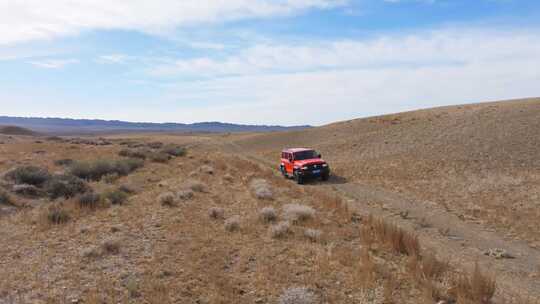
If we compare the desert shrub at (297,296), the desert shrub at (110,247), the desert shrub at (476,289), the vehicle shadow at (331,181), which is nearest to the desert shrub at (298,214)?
the desert shrub at (110,247)

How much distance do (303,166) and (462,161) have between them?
10.7m

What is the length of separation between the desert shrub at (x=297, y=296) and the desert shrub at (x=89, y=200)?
10.5 meters

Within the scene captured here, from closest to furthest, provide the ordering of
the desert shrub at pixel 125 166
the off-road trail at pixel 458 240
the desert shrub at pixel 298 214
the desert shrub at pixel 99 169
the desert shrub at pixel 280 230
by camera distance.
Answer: the off-road trail at pixel 458 240
the desert shrub at pixel 280 230
the desert shrub at pixel 298 214
the desert shrub at pixel 99 169
the desert shrub at pixel 125 166

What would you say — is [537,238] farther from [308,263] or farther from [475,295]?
[308,263]

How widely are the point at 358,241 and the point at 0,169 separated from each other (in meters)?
25.1

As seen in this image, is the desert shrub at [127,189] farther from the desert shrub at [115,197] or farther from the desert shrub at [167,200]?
the desert shrub at [167,200]

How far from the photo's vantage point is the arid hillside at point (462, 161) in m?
15.1

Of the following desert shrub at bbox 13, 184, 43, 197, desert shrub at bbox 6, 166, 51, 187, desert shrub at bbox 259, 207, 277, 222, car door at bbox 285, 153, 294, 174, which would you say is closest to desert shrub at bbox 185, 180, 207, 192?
desert shrub at bbox 259, 207, 277, 222

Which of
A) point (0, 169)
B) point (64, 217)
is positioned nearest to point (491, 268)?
point (64, 217)

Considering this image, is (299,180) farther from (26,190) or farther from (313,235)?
(26,190)

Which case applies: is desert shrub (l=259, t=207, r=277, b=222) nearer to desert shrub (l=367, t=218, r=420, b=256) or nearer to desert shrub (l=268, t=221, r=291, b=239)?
desert shrub (l=268, t=221, r=291, b=239)

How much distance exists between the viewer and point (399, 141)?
38.7 metres

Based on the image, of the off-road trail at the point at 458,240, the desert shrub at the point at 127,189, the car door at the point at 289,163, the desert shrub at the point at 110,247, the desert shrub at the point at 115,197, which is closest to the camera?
the off-road trail at the point at 458,240

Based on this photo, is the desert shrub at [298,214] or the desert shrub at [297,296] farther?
the desert shrub at [298,214]
